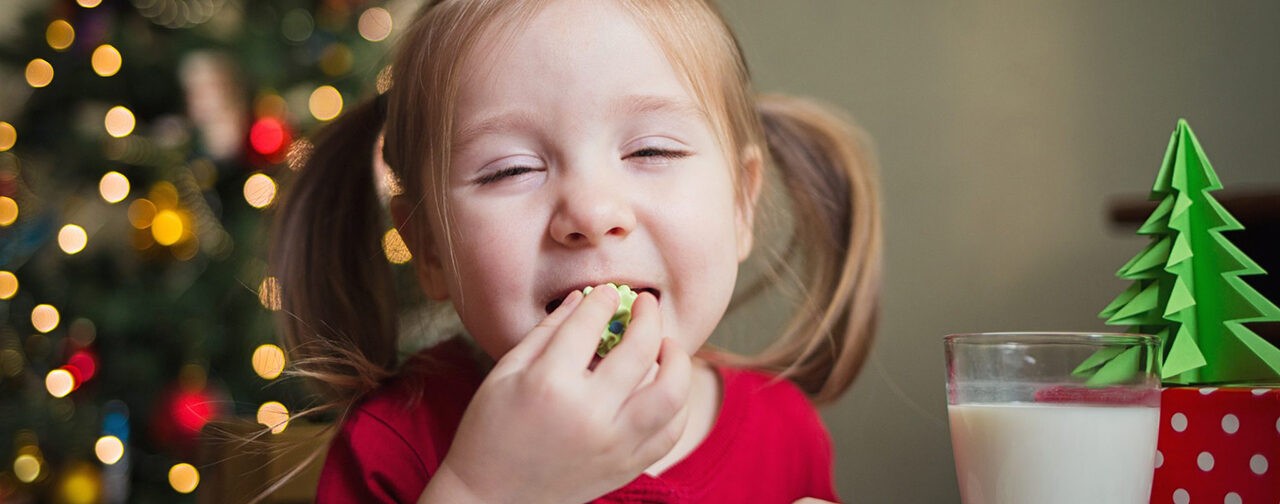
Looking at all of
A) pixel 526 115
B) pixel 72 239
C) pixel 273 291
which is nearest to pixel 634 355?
pixel 526 115

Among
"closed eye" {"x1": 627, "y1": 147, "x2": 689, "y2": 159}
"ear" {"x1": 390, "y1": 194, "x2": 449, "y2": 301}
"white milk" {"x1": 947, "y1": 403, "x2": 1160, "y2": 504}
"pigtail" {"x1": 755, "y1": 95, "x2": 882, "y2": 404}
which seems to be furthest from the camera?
"pigtail" {"x1": 755, "y1": 95, "x2": 882, "y2": 404}

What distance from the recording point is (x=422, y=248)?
109 centimetres

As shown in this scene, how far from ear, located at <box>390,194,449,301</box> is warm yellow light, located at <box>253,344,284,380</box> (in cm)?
151

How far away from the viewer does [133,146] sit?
246 cm

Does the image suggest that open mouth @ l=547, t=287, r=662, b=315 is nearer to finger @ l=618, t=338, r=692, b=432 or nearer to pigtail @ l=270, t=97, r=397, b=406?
finger @ l=618, t=338, r=692, b=432

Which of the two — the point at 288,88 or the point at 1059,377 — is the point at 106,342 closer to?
the point at 288,88

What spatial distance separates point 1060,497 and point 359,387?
2.30 feet

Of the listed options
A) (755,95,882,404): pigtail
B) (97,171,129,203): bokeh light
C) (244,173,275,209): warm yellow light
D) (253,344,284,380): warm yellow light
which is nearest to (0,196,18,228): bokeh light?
(97,171,129,203): bokeh light

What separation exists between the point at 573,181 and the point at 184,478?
2068 mm

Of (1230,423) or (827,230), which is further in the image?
(827,230)

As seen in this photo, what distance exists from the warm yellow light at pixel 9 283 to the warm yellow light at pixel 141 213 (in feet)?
1.04

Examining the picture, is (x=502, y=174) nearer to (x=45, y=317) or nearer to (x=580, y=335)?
(x=580, y=335)

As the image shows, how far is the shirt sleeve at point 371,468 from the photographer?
1.00 m

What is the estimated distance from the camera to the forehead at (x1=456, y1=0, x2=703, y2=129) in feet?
2.96
